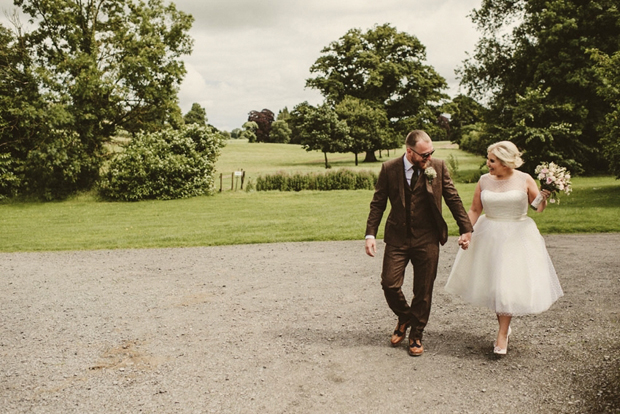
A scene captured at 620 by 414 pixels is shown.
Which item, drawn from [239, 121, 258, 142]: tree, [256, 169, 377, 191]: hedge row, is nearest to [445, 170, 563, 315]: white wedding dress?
[256, 169, 377, 191]: hedge row

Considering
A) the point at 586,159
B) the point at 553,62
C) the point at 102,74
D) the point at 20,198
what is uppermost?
the point at 553,62

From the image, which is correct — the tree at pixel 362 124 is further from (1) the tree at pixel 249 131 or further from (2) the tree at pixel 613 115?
(1) the tree at pixel 249 131

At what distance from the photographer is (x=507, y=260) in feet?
16.1

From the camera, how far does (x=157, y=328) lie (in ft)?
19.7

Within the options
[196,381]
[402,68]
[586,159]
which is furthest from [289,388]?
[402,68]

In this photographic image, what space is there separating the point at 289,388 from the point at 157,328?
232 centimetres

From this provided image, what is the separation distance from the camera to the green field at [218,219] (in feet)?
41.8

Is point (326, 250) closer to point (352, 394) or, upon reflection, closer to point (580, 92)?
point (352, 394)

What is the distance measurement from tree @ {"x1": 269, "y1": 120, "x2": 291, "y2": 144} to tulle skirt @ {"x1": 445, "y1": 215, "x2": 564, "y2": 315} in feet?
308

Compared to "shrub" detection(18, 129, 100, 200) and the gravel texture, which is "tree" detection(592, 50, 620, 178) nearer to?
the gravel texture

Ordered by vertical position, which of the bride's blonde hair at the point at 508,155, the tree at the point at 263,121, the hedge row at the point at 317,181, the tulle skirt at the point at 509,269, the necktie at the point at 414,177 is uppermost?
the tree at the point at 263,121

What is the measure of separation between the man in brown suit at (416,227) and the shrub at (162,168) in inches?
820

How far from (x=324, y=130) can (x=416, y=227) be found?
39877mm

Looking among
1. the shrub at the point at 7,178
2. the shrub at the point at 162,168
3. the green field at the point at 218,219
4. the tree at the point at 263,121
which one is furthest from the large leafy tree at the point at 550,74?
the tree at the point at 263,121
